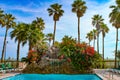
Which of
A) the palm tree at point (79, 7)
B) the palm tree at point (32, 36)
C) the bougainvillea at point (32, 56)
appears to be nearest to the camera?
the bougainvillea at point (32, 56)

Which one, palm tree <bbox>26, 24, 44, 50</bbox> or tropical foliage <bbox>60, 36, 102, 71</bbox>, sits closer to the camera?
tropical foliage <bbox>60, 36, 102, 71</bbox>

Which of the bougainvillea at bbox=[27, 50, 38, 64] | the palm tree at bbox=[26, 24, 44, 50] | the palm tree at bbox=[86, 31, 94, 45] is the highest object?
the palm tree at bbox=[86, 31, 94, 45]

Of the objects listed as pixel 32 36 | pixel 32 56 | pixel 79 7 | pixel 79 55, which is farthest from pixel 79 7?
pixel 79 55

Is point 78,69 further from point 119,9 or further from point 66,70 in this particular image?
point 119,9

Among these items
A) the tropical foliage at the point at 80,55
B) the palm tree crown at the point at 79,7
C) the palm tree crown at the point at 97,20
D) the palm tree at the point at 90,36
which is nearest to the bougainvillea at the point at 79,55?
the tropical foliage at the point at 80,55

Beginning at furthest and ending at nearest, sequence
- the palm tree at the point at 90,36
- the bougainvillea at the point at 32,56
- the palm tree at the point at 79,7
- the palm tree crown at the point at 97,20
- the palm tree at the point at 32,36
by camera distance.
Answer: the palm tree at the point at 90,36 < the palm tree crown at the point at 97,20 < the palm tree at the point at 79,7 < the palm tree at the point at 32,36 < the bougainvillea at the point at 32,56

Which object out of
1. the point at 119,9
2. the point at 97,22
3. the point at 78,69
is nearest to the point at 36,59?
the point at 78,69

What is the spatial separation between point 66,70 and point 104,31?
29727 millimetres

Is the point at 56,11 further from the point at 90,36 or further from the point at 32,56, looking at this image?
the point at 90,36

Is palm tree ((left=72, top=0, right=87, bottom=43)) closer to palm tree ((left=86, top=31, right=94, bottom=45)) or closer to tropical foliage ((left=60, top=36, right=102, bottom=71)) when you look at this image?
tropical foliage ((left=60, top=36, right=102, bottom=71))

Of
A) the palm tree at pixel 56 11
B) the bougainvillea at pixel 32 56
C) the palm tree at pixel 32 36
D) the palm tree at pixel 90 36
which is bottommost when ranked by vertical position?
the bougainvillea at pixel 32 56

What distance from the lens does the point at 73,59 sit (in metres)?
31.1

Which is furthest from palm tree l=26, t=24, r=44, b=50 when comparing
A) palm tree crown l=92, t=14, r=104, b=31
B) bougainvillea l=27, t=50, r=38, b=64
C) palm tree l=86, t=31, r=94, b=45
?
palm tree l=86, t=31, r=94, b=45

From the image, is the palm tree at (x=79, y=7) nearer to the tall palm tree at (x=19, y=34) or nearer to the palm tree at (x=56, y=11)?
the palm tree at (x=56, y=11)
